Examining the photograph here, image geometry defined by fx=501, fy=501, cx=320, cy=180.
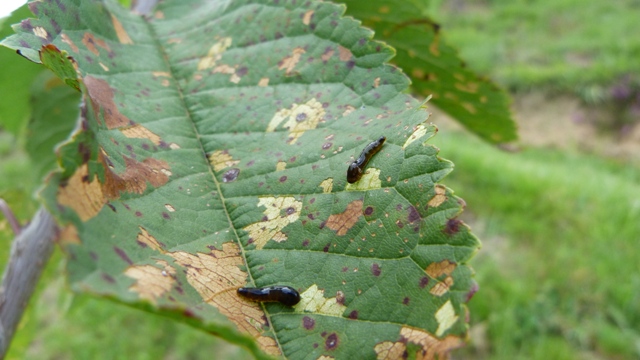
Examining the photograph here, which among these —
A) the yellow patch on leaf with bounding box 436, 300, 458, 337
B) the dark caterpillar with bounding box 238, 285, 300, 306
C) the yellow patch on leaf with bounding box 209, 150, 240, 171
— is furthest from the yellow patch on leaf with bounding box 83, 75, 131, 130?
the yellow patch on leaf with bounding box 436, 300, 458, 337

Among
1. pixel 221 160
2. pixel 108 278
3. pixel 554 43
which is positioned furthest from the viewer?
pixel 554 43

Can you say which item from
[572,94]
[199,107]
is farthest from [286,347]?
[572,94]

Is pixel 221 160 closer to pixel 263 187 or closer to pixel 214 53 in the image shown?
pixel 263 187

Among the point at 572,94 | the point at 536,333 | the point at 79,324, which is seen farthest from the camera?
the point at 572,94

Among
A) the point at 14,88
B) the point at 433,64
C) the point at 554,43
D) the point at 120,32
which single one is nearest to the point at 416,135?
the point at 433,64

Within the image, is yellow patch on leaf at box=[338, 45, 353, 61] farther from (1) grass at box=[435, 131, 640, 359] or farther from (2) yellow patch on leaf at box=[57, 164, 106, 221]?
(1) grass at box=[435, 131, 640, 359]

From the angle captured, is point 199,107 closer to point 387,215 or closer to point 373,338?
point 387,215

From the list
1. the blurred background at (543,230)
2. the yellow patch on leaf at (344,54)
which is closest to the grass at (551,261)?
the blurred background at (543,230)
